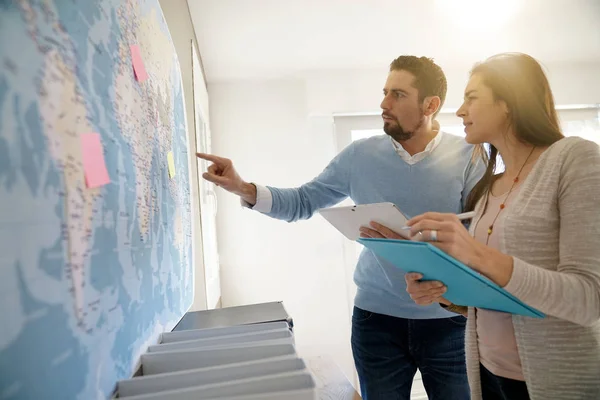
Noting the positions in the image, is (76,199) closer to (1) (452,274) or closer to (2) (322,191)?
(1) (452,274)

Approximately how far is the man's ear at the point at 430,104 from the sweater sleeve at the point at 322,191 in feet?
0.91

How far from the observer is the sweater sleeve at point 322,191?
137 centimetres

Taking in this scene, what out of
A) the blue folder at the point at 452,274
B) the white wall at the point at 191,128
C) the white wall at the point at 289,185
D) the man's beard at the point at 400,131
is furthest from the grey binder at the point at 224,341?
the white wall at the point at 289,185

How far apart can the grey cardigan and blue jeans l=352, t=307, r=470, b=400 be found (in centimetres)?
50

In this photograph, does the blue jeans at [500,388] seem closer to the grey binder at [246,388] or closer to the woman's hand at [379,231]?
the woman's hand at [379,231]

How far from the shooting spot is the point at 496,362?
0.77 meters

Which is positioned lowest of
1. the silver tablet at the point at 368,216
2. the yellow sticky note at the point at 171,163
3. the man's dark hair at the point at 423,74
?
the silver tablet at the point at 368,216

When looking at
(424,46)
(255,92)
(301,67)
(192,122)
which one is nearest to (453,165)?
(192,122)

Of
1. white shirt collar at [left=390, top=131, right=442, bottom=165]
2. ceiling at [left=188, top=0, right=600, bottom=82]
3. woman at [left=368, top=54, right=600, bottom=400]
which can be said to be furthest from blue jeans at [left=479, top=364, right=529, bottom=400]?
ceiling at [left=188, top=0, right=600, bottom=82]

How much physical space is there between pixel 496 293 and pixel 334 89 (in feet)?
7.54

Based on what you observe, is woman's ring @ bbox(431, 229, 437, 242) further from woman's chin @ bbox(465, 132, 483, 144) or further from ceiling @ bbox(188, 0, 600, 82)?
ceiling @ bbox(188, 0, 600, 82)

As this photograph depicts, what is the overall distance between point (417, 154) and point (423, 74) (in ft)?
0.99

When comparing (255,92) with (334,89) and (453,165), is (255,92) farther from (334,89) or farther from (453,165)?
(453,165)

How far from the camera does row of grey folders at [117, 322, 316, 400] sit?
1.64ft
